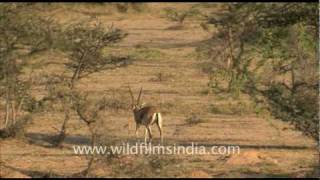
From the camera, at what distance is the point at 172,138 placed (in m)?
13.4

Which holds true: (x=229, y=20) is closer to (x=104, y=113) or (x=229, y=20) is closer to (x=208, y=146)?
(x=104, y=113)

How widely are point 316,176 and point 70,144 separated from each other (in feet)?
14.2

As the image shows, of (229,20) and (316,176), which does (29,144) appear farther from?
(229,20)

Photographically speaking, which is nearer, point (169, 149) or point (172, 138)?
point (169, 149)

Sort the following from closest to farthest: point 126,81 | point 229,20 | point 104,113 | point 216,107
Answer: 1. point 104,113
2. point 216,107
3. point 229,20
4. point 126,81

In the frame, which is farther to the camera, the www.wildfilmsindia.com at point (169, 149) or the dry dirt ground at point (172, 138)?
the www.wildfilmsindia.com at point (169, 149)

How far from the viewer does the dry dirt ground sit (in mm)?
10703

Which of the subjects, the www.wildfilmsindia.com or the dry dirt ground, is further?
the www.wildfilmsindia.com

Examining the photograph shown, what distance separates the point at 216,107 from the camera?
16469 millimetres

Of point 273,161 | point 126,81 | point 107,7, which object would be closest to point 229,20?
point 126,81

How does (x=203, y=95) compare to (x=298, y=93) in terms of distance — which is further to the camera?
(x=203, y=95)

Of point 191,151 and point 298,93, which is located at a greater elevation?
point 298,93

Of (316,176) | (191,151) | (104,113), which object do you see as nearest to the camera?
(316,176)

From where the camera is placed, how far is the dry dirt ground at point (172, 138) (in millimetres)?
10703
